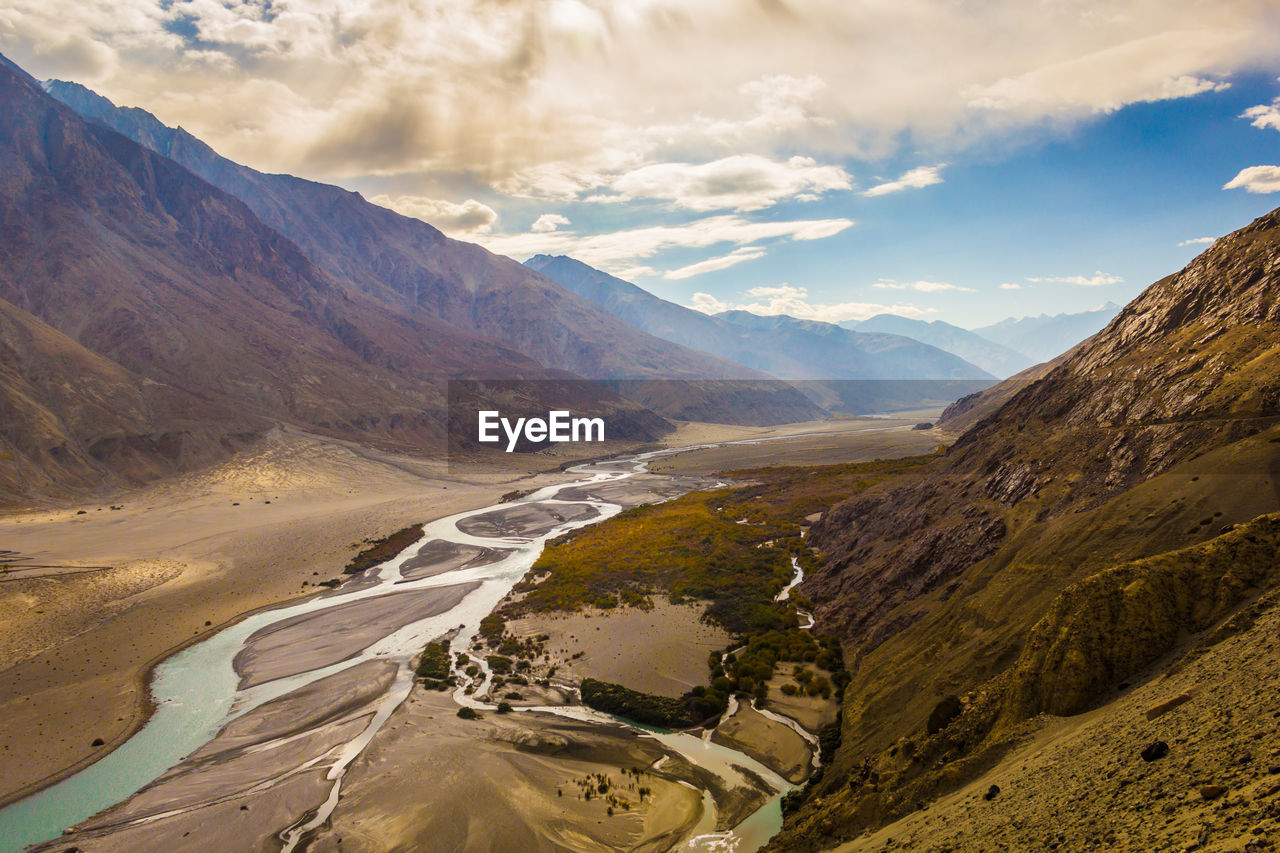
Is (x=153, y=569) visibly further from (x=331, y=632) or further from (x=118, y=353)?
(x=118, y=353)

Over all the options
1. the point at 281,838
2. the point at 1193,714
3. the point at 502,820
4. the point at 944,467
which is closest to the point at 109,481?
the point at 281,838

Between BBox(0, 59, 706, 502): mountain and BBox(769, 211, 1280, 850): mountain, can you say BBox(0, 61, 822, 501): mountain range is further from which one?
BBox(769, 211, 1280, 850): mountain

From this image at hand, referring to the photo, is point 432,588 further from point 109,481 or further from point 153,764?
point 109,481

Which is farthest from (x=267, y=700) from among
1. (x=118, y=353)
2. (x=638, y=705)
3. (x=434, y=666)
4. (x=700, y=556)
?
(x=118, y=353)

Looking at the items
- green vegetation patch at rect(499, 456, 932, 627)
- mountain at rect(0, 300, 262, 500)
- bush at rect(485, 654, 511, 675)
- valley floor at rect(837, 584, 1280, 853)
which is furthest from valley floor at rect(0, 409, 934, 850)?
valley floor at rect(837, 584, 1280, 853)

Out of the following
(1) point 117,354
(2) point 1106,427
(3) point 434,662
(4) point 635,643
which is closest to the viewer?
(2) point 1106,427

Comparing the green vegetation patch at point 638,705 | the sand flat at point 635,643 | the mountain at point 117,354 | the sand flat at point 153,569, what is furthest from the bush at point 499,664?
the mountain at point 117,354
